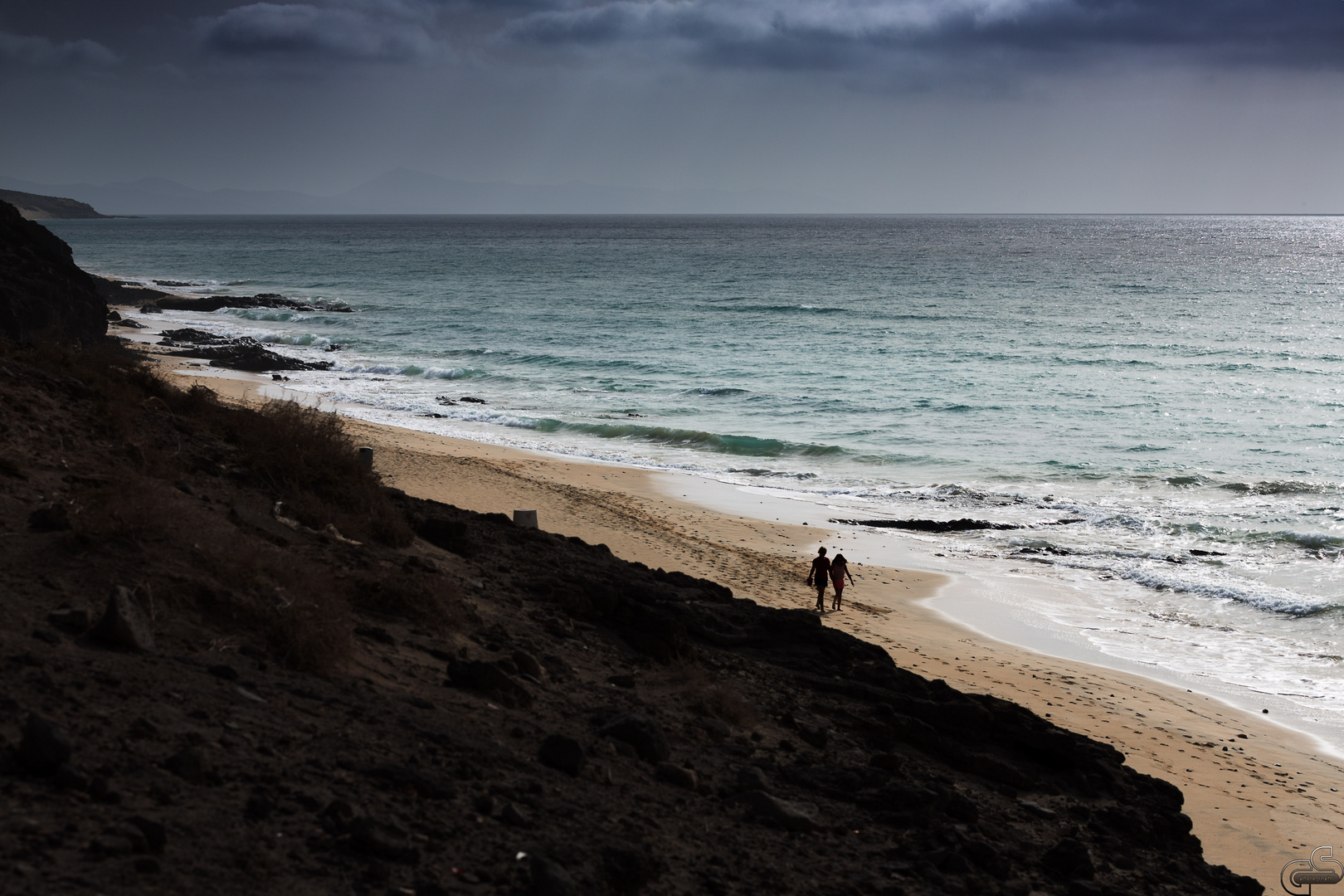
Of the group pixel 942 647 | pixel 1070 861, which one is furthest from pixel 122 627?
pixel 942 647

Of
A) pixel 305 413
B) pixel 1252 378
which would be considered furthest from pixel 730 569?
pixel 1252 378

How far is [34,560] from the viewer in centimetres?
670

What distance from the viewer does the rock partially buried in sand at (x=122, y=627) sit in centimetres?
595

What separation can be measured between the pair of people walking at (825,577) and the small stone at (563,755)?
8.64 m

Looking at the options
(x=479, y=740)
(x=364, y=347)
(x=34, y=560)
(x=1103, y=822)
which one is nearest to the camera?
(x=479, y=740)

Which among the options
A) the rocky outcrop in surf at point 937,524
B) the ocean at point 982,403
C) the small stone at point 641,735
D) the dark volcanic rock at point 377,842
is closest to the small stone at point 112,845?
the dark volcanic rock at point 377,842

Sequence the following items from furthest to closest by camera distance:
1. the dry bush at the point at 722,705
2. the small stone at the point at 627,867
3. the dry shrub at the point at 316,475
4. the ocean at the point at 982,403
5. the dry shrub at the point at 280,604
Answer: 1. the ocean at the point at 982,403
2. the dry shrub at the point at 316,475
3. the dry bush at the point at 722,705
4. the dry shrub at the point at 280,604
5. the small stone at the point at 627,867

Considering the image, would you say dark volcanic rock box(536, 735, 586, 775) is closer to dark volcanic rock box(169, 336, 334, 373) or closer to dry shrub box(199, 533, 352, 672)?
dry shrub box(199, 533, 352, 672)

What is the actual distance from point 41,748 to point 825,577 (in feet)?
38.1

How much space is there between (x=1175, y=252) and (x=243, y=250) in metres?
131

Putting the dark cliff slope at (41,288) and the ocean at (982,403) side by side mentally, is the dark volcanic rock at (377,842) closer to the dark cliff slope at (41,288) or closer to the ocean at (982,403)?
the ocean at (982,403)

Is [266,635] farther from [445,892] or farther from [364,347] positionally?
[364,347]

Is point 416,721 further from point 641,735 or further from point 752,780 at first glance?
point 752,780

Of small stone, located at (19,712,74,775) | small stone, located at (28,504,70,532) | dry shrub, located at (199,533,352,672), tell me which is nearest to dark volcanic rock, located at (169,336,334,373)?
small stone, located at (28,504,70,532)
